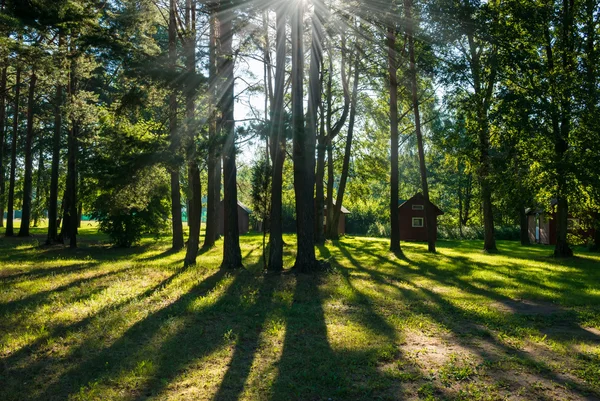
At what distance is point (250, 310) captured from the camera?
8.47 m

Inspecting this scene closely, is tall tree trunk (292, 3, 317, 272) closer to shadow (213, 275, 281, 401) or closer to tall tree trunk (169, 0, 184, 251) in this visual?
tall tree trunk (169, 0, 184, 251)

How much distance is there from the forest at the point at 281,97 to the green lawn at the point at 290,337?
3.28 meters

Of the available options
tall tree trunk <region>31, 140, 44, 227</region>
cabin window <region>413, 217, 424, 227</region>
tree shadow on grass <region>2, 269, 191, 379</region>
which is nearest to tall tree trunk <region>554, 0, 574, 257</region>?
cabin window <region>413, 217, 424, 227</region>

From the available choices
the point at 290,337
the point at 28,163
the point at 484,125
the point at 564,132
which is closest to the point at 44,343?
the point at 290,337

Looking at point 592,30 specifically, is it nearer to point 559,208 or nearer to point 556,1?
point 556,1

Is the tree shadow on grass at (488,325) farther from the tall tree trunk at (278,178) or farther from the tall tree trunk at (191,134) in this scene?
the tall tree trunk at (191,134)

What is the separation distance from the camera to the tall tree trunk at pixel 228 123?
13234 mm

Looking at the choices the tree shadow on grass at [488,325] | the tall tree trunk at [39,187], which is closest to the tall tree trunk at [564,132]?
the tree shadow on grass at [488,325]

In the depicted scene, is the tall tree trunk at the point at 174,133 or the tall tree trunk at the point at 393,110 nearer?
the tall tree trunk at the point at 174,133

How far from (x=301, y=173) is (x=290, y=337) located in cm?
686

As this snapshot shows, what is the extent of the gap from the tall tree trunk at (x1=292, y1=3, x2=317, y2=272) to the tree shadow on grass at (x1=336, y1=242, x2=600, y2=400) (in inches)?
83.6

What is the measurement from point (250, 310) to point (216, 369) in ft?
10.1

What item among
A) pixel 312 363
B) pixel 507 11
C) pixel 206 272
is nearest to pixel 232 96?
pixel 206 272

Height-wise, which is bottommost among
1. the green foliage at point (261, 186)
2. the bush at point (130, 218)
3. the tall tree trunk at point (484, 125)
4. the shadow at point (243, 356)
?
the shadow at point (243, 356)
